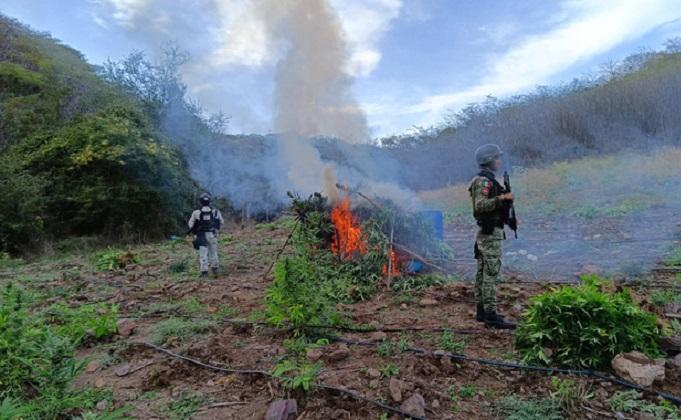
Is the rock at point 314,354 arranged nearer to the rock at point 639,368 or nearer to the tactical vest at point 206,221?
the rock at point 639,368

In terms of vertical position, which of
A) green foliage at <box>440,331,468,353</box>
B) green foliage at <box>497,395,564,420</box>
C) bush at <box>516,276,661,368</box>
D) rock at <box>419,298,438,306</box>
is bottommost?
green foliage at <box>497,395,564,420</box>

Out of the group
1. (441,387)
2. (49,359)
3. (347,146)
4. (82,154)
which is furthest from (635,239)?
(82,154)

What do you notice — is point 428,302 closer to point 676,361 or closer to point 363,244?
point 363,244

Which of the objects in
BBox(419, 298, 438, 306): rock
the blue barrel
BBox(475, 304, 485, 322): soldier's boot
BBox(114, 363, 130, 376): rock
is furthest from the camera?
the blue barrel

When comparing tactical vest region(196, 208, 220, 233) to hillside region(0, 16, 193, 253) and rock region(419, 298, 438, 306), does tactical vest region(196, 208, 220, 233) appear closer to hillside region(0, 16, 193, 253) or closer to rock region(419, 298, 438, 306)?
rock region(419, 298, 438, 306)

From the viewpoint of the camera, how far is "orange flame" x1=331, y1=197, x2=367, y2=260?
770 centimetres

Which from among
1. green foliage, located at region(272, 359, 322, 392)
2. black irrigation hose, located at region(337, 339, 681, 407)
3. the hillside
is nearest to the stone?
black irrigation hose, located at region(337, 339, 681, 407)

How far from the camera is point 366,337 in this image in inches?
186

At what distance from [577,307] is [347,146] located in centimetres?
858

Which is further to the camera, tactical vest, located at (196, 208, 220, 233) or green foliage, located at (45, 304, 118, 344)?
tactical vest, located at (196, 208, 220, 233)

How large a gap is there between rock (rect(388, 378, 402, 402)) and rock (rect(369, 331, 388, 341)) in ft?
3.60

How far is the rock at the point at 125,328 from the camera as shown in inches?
212

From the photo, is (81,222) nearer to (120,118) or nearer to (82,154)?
(82,154)

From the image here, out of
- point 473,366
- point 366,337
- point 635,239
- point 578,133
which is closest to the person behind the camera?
point 473,366
